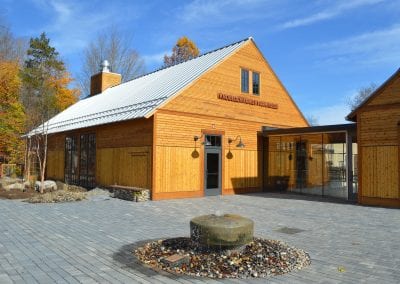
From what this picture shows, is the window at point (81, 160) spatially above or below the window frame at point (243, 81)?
below

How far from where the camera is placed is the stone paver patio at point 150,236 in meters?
5.82

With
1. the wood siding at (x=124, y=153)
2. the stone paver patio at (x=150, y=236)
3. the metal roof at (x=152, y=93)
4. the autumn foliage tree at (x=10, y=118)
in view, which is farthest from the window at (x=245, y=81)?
the autumn foliage tree at (x=10, y=118)

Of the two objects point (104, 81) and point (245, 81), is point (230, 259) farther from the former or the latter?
point (104, 81)

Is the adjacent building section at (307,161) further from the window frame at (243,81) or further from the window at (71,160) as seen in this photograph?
the window at (71,160)

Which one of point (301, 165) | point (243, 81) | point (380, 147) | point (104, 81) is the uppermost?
point (104, 81)

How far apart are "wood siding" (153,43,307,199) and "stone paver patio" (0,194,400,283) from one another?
1.92 meters

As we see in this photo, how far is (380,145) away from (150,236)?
10.6 meters

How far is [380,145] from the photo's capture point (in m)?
15.1

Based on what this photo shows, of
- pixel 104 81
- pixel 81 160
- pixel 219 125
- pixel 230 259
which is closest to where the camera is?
pixel 230 259

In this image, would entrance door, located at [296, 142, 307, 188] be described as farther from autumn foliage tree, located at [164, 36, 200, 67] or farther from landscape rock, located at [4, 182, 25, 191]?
autumn foliage tree, located at [164, 36, 200, 67]

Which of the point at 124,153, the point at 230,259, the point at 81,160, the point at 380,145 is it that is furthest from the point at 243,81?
the point at 230,259

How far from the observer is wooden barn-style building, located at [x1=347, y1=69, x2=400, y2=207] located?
14680mm

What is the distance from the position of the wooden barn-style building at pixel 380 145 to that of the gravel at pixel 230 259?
362 inches

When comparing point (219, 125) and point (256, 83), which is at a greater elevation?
point (256, 83)
